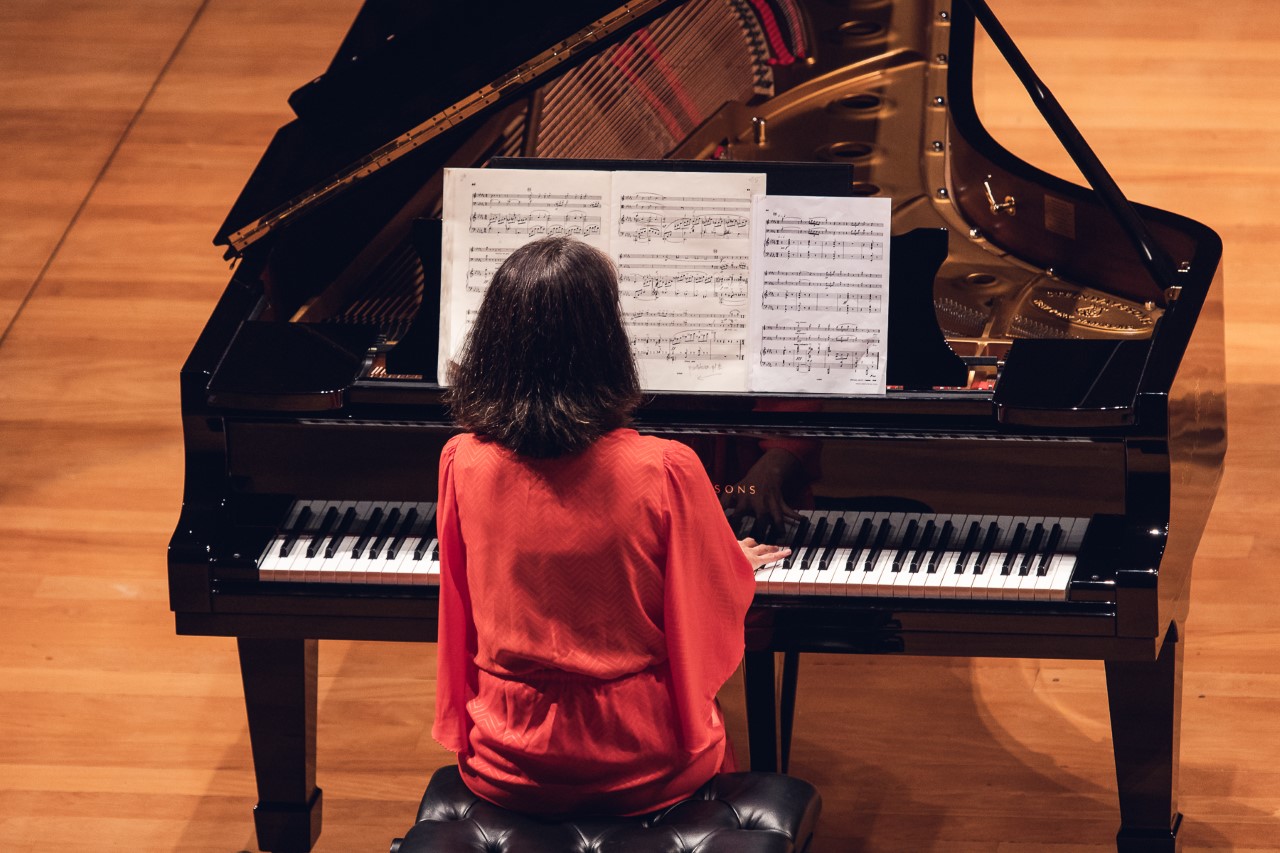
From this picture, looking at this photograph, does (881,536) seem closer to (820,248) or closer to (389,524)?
(820,248)

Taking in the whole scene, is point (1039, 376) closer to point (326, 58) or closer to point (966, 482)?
point (966, 482)

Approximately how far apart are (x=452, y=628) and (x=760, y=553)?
562 mm

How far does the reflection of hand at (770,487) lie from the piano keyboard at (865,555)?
0.03 metres

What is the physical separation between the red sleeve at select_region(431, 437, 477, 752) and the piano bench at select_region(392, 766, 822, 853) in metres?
0.10

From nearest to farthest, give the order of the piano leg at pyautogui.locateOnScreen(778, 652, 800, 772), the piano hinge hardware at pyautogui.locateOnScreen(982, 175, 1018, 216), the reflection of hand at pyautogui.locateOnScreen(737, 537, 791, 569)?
the reflection of hand at pyautogui.locateOnScreen(737, 537, 791, 569), the piano leg at pyautogui.locateOnScreen(778, 652, 800, 772), the piano hinge hardware at pyautogui.locateOnScreen(982, 175, 1018, 216)

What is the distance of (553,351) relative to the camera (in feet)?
8.62

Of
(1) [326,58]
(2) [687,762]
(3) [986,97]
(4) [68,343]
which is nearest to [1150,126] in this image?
(3) [986,97]

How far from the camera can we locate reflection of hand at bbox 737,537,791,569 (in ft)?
10.3

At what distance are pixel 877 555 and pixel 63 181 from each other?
4.20 metres

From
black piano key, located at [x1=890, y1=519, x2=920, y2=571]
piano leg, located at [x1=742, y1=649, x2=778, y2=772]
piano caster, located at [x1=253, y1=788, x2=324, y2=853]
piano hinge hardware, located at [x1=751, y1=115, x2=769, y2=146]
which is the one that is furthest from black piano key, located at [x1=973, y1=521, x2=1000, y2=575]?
piano caster, located at [x1=253, y1=788, x2=324, y2=853]

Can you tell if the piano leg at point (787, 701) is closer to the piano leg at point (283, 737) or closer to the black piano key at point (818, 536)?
the black piano key at point (818, 536)

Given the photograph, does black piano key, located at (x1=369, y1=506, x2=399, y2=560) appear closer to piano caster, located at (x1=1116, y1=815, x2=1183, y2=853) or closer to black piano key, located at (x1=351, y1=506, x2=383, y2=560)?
black piano key, located at (x1=351, y1=506, x2=383, y2=560)

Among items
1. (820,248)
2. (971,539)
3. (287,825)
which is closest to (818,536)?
(971,539)

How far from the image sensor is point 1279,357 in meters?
5.46
